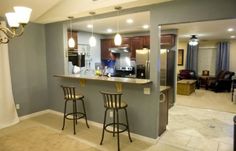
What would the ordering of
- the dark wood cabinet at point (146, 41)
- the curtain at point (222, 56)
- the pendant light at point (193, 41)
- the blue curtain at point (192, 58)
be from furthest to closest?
1. the blue curtain at point (192, 58)
2. the curtain at point (222, 56)
3. the pendant light at point (193, 41)
4. the dark wood cabinet at point (146, 41)

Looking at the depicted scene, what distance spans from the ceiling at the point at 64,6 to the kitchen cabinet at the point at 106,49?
274 centimetres

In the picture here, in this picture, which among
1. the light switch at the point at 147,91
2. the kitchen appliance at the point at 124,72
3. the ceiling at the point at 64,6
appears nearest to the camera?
the ceiling at the point at 64,6

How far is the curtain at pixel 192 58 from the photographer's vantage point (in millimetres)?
9633

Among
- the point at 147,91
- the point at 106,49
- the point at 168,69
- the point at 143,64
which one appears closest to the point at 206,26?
the point at 168,69

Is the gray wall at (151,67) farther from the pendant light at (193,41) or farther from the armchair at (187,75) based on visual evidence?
the armchair at (187,75)

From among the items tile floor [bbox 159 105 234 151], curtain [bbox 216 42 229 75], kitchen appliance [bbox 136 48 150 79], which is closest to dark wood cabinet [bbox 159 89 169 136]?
tile floor [bbox 159 105 234 151]

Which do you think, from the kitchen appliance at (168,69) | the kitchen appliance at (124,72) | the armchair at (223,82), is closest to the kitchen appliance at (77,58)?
the kitchen appliance at (124,72)

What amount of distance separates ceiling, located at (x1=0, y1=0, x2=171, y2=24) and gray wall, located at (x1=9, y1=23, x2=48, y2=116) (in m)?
0.51

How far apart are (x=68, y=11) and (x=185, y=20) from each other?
2.36 meters

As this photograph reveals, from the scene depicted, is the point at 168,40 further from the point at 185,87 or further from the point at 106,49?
the point at 185,87

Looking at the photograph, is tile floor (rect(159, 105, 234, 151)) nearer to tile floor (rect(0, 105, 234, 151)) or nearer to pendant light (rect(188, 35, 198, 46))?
tile floor (rect(0, 105, 234, 151))

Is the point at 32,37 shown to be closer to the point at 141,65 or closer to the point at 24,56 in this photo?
the point at 24,56

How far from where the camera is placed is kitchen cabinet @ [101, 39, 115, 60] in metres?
6.84

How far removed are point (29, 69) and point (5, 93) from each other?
0.84 meters
